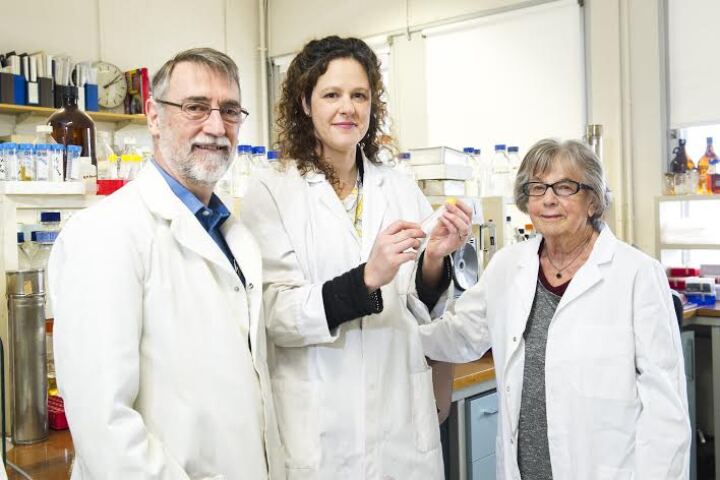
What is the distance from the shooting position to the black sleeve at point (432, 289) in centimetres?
156

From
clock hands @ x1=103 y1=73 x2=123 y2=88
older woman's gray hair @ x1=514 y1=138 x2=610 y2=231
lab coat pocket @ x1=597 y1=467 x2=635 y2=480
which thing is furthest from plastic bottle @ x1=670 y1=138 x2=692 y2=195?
clock hands @ x1=103 y1=73 x2=123 y2=88

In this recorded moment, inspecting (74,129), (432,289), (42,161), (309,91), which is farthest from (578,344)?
(74,129)

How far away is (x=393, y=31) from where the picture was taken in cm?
506

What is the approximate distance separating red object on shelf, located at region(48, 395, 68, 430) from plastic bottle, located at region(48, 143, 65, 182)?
0.55 meters

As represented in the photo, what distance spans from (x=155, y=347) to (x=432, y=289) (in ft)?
2.26

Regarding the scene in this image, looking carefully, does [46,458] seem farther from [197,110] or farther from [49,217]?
[197,110]

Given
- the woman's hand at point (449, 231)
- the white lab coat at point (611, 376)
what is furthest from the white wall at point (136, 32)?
the white lab coat at point (611, 376)

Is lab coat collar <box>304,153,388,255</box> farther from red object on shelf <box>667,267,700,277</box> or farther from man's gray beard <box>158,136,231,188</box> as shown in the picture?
red object on shelf <box>667,267,700,277</box>

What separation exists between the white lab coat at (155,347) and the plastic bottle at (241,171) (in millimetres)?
1071

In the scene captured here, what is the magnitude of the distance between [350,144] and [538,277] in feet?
1.92

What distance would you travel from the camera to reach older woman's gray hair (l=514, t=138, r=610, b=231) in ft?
5.32

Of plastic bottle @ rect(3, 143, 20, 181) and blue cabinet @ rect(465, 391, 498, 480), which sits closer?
plastic bottle @ rect(3, 143, 20, 181)

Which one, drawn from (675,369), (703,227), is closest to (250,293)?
(675,369)

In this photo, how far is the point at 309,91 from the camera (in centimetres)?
151
